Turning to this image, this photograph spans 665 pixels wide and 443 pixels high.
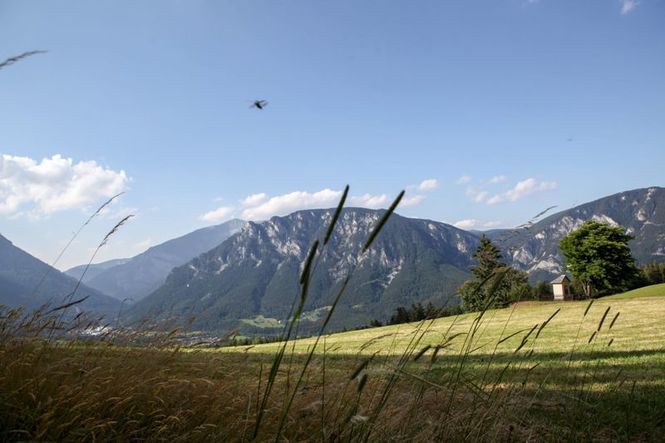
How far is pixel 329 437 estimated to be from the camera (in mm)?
2707

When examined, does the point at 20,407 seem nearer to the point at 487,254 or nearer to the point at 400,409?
the point at 400,409

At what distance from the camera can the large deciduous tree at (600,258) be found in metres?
56.2

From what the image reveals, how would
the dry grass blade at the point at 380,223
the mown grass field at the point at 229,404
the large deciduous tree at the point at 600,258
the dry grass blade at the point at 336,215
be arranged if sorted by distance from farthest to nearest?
the large deciduous tree at the point at 600,258 < the mown grass field at the point at 229,404 < the dry grass blade at the point at 380,223 < the dry grass blade at the point at 336,215

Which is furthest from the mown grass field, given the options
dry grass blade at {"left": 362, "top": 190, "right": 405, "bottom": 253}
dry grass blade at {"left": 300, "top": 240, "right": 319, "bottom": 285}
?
dry grass blade at {"left": 362, "top": 190, "right": 405, "bottom": 253}

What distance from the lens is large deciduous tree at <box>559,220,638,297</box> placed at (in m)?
56.2

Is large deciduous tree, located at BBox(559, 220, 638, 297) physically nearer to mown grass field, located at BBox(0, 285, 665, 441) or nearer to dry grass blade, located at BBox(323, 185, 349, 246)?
mown grass field, located at BBox(0, 285, 665, 441)

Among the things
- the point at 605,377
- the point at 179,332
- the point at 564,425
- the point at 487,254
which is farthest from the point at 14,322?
the point at 605,377

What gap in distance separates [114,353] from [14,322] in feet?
3.36

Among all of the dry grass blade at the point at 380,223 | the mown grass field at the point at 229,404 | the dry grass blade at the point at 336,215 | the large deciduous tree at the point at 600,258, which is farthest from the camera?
the large deciduous tree at the point at 600,258

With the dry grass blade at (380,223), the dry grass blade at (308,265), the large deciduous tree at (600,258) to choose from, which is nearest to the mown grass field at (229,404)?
the dry grass blade at (308,265)

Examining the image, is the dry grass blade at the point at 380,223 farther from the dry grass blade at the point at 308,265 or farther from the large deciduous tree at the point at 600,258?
the large deciduous tree at the point at 600,258

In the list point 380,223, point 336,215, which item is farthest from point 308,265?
point 380,223

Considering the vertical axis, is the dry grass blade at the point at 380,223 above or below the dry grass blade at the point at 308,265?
above

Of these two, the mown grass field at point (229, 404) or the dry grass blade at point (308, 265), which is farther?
the mown grass field at point (229, 404)
